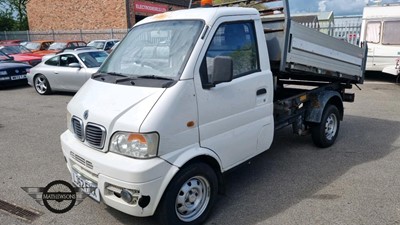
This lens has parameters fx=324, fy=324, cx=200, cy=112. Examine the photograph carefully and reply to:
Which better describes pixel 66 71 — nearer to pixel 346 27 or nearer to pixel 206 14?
pixel 206 14

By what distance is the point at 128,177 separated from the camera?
2.71 m

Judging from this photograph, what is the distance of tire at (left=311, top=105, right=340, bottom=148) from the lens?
17.2ft

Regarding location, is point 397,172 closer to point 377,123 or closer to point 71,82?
point 377,123

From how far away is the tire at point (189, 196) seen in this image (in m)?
2.94

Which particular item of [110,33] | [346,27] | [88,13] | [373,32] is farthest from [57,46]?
[373,32]

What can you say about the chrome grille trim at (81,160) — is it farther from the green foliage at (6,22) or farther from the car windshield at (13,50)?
the green foliage at (6,22)

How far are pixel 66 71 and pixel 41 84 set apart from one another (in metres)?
1.46

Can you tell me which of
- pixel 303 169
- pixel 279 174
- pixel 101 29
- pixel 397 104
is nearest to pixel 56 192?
pixel 279 174

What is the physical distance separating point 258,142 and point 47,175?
2.96 m

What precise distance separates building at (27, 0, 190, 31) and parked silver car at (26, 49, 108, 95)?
59.4 feet

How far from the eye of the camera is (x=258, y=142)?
3885 millimetres

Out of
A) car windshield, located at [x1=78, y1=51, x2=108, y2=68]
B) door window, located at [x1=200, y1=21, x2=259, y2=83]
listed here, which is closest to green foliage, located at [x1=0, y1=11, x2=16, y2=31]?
car windshield, located at [x1=78, y1=51, x2=108, y2=68]

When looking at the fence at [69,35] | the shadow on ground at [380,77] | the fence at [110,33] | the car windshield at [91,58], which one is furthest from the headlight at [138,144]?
the fence at [69,35]

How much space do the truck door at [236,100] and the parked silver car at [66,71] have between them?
7134 mm
